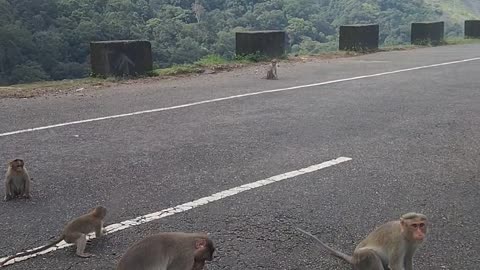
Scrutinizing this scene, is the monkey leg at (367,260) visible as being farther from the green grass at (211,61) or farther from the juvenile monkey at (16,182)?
the green grass at (211,61)

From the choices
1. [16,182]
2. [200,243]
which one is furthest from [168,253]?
[16,182]

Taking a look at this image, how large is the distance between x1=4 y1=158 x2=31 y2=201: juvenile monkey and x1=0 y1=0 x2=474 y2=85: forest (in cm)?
943

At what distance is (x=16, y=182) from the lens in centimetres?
477

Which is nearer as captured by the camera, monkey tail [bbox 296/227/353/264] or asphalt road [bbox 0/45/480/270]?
monkey tail [bbox 296/227/353/264]

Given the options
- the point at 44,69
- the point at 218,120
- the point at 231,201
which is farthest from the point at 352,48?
the point at 231,201

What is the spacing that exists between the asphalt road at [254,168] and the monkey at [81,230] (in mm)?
68

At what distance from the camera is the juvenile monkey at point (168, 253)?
9.60 feet

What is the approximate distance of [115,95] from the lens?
9.83 m

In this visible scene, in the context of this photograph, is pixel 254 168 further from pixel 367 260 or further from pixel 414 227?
pixel 414 227

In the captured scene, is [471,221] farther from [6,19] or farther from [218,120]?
[6,19]

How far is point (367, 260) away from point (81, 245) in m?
1.78

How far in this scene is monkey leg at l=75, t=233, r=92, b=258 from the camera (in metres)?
3.82

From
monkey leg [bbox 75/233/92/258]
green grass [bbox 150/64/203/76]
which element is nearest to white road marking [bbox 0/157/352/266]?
monkey leg [bbox 75/233/92/258]

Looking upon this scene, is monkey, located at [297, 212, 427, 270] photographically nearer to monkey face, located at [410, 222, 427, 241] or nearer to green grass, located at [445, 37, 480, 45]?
monkey face, located at [410, 222, 427, 241]
